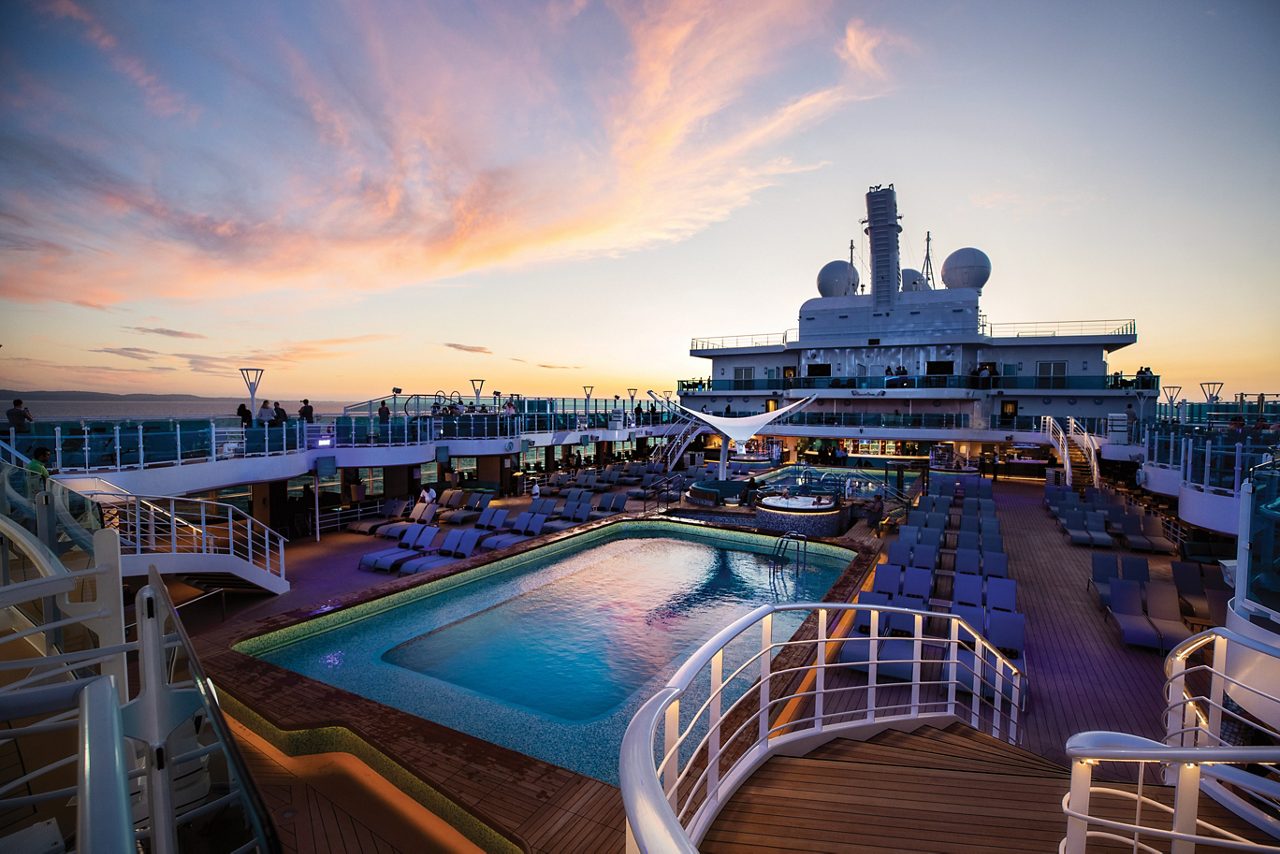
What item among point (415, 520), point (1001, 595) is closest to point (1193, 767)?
point (1001, 595)

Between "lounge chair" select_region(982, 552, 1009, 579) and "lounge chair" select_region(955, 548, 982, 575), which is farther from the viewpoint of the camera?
"lounge chair" select_region(955, 548, 982, 575)

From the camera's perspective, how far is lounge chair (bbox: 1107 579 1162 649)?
6945 mm

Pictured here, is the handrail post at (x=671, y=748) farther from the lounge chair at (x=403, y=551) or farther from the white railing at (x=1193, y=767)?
the lounge chair at (x=403, y=551)

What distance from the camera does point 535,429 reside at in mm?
21547

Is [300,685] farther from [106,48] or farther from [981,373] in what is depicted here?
[981,373]

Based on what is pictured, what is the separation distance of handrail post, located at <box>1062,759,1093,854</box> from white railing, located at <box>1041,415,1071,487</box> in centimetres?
2128

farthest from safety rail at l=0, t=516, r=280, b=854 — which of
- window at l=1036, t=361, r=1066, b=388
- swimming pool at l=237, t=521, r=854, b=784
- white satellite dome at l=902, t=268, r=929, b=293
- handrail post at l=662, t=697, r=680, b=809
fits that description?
white satellite dome at l=902, t=268, r=929, b=293

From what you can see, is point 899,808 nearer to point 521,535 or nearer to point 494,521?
point 521,535

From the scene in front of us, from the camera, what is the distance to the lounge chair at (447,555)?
10.5 m

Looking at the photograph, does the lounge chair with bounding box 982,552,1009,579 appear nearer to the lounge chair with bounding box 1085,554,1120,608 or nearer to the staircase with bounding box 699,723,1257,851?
the lounge chair with bounding box 1085,554,1120,608

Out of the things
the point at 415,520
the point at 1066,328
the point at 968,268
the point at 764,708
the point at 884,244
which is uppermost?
the point at 884,244

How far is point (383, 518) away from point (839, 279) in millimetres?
28776

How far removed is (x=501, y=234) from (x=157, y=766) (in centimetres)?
1608

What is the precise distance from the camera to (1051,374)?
2738 centimetres
